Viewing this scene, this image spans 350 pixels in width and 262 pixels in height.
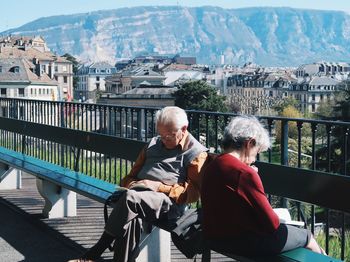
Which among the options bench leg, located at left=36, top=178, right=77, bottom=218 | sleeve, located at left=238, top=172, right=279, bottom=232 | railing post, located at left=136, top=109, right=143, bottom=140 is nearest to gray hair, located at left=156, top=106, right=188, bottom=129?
sleeve, located at left=238, top=172, right=279, bottom=232

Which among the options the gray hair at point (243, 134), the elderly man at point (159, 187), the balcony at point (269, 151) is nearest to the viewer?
the gray hair at point (243, 134)

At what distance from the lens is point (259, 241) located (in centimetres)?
412

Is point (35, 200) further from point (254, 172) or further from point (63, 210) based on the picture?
point (254, 172)

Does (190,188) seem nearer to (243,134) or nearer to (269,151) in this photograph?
(269,151)

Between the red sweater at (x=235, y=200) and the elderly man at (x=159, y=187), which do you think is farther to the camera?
the elderly man at (x=159, y=187)

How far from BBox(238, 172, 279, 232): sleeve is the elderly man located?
1100 mm

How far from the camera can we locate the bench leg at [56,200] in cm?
756

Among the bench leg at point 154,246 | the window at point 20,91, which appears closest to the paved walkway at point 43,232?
the bench leg at point 154,246

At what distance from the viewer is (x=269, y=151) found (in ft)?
18.2

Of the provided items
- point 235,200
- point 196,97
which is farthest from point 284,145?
point 196,97

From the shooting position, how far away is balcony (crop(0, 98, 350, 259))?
189 inches

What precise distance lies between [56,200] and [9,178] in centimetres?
215

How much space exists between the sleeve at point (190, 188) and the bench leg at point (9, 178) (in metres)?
4.71

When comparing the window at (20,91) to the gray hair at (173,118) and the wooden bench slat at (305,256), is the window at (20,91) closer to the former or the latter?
the gray hair at (173,118)
